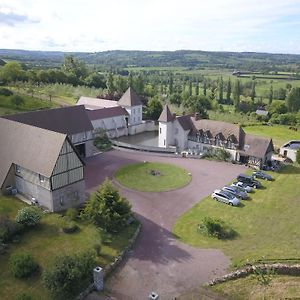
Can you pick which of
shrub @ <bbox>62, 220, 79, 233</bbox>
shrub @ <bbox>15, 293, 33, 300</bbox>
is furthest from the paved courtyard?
shrub @ <bbox>62, 220, 79, 233</bbox>

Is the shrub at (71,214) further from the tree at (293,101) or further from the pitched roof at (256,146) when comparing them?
the tree at (293,101)

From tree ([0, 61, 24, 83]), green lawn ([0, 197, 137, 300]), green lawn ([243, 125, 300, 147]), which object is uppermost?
tree ([0, 61, 24, 83])

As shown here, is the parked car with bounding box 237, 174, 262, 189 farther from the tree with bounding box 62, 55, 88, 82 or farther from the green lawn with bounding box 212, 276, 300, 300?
the tree with bounding box 62, 55, 88, 82

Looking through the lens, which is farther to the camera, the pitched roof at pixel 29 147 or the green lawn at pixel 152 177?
the green lawn at pixel 152 177

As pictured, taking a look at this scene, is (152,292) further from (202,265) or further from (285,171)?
(285,171)

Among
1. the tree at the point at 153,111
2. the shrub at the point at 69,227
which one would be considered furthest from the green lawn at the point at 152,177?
the tree at the point at 153,111

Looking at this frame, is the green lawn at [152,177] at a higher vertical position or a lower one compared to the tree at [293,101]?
lower
